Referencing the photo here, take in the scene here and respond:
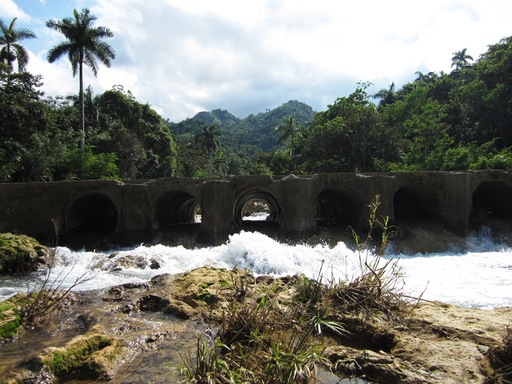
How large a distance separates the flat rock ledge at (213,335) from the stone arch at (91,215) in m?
9.34

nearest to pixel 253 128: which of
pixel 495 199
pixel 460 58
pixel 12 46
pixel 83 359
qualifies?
pixel 460 58

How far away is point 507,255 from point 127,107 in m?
33.3

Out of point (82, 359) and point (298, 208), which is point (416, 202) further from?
point (82, 359)

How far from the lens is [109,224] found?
642 inches

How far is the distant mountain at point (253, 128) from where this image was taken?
278 feet

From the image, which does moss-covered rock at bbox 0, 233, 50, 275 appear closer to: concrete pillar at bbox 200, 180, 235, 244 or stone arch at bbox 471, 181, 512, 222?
concrete pillar at bbox 200, 180, 235, 244

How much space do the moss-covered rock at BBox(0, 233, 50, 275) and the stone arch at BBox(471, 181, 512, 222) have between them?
56.9 feet

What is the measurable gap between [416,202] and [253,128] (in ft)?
341

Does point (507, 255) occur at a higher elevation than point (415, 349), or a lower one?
lower

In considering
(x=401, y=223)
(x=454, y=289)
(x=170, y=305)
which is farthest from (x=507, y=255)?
(x=170, y=305)

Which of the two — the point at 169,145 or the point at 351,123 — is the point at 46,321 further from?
the point at 169,145

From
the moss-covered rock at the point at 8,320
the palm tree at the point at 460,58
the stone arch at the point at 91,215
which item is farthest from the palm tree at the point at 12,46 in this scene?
the palm tree at the point at 460,58

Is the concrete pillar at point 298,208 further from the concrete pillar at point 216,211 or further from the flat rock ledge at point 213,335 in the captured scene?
the flat rock ledge at point 213,335

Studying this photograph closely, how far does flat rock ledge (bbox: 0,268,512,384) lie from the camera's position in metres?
3.18
